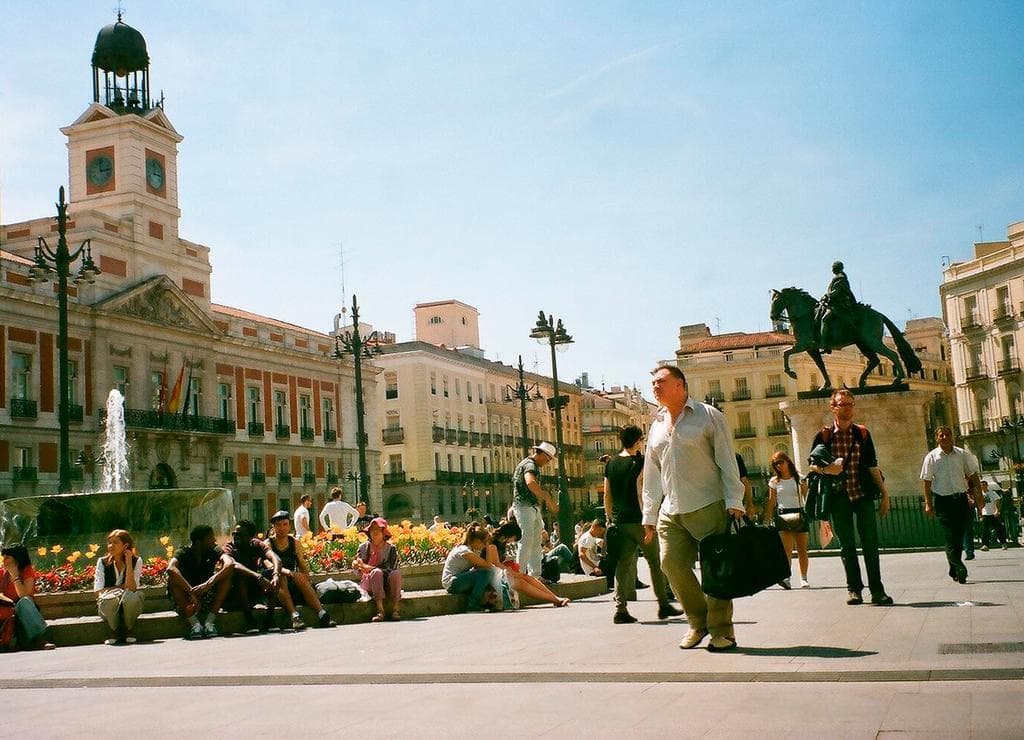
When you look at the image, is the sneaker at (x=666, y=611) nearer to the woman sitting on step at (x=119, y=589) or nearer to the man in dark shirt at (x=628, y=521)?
the man in dark shirt at (x=628, y=521)

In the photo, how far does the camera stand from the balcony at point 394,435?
71.9 metres

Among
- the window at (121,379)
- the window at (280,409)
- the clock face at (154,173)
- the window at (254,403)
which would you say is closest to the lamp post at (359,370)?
the window at (121,379)

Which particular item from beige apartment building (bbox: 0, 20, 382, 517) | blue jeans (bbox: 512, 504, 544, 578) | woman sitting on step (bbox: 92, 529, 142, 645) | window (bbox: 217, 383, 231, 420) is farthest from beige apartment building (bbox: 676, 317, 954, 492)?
woman sitting on step (bbox: 92, 529, 142, 645)

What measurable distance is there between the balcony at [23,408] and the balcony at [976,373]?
49805mm

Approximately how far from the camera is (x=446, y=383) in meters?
75.3

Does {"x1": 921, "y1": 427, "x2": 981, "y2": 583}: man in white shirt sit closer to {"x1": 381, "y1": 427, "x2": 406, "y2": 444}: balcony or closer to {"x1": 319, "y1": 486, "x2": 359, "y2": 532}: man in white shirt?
{"x1": 319, "y1": 486, "x2": 359, "y2": 532}: man in white shirt

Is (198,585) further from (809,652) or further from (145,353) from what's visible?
(145,353)

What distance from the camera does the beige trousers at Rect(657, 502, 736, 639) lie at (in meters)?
6.82

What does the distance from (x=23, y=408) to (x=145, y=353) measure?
7.66 metres

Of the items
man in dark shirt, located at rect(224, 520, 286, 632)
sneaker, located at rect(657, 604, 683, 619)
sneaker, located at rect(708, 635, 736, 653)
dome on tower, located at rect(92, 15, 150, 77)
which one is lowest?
sneaker, located at rect(657, 604, 683, 619)

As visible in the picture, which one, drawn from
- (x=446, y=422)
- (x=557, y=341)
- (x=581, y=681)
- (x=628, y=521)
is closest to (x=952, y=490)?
(x=628, y=521)

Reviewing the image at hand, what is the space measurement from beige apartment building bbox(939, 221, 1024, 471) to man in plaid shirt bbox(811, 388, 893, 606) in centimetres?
5386

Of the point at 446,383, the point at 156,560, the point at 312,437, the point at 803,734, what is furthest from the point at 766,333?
the point at 803,734

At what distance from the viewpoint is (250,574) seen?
11.3 meters
